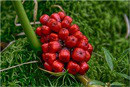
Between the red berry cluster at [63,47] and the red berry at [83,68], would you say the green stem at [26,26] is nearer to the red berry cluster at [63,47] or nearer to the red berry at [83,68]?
the red berry cluster at [63,47]

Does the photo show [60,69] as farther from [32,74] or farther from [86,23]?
[86,23]

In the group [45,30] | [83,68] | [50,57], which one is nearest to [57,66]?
[50,57]

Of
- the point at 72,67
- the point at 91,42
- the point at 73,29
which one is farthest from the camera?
the point at 91,42

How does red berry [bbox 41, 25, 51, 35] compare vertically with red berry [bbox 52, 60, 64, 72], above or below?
above

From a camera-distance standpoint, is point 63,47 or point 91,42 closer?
point 63,47

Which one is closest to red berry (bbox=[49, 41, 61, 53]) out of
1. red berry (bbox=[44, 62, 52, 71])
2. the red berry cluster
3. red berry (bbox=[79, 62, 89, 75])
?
the red berry cluster

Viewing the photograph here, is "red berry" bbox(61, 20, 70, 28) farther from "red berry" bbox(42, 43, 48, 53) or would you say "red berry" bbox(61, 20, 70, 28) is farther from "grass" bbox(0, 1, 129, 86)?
"grass" bbox(0, 1, 129, 86)

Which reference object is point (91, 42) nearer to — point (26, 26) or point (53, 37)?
point (53, 37)

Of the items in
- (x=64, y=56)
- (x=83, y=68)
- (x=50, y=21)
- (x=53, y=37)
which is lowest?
(x=83, y=68)
